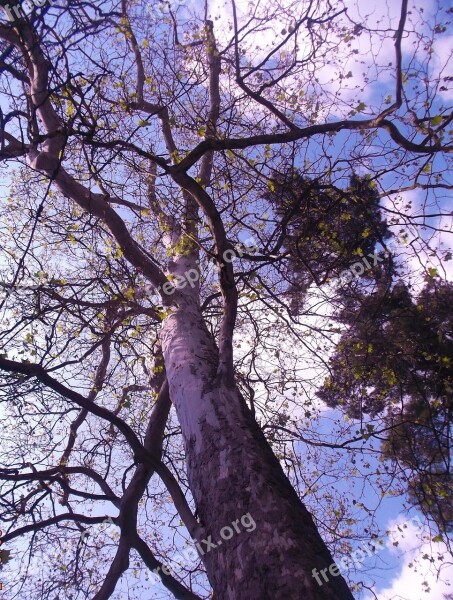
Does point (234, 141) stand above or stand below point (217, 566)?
above

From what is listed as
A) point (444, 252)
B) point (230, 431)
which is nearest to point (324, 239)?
point (444, 252)

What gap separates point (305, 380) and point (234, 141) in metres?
3.31

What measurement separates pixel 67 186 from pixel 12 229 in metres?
1.73

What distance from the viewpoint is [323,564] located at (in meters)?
1.38

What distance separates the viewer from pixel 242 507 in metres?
1.61

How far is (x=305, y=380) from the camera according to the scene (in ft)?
16.9

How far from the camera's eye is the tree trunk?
133 cm

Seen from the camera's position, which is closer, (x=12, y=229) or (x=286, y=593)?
(x=286, y=593)

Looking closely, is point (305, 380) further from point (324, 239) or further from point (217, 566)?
point (217, 566)

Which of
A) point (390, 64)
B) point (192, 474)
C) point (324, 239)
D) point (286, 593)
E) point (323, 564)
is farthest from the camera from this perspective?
point (324, 239)

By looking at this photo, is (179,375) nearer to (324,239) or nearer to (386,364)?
(324,239)

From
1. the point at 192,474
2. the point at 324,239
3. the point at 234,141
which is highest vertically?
the point at 324,239

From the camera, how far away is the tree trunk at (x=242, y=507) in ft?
4.37

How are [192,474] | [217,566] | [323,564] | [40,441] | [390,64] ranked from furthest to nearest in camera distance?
[40,441], [390,64], [192,474], [217,566], [323,564]
